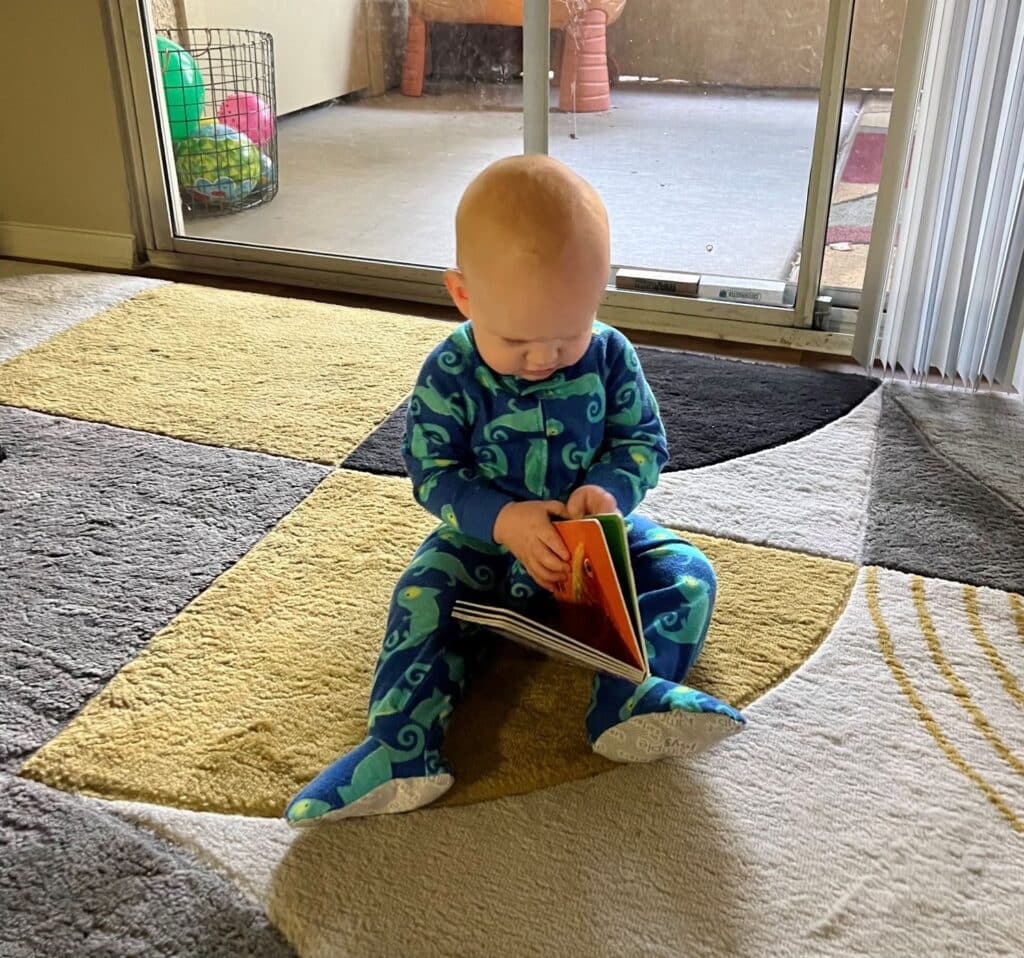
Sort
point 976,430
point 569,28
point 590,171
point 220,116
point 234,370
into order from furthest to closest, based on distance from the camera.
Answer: point 220,116, point 590,171, point 569,28, point 234,370, point 976,430

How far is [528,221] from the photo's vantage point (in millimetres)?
776

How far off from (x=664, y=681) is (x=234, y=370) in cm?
101

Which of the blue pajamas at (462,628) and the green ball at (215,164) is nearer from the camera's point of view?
the blue pajamas at (462,628)

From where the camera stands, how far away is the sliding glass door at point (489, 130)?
6.01 ft

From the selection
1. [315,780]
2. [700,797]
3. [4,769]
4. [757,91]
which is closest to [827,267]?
[757,91]

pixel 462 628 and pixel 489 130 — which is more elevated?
pixel 489 130

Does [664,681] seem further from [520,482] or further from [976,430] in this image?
[976,430]

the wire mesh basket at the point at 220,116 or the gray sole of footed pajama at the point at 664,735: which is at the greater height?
the wire mesh basket at the point at 220,116

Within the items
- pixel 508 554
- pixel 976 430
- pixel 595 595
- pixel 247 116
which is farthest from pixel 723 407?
pixel 247 116

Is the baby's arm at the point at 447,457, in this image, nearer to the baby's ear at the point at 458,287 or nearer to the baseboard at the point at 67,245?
the baby's ear at the point at 458,287

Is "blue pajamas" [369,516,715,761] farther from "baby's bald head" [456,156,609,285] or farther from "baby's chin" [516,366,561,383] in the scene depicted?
"baby's bald head" [456,156,609,285]

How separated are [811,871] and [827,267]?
1.19 metres

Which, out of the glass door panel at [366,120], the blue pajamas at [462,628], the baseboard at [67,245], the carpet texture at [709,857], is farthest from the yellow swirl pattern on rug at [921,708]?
the baseboard at [67,245]

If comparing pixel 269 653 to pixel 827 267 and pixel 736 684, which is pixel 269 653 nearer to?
pixel 736 684
